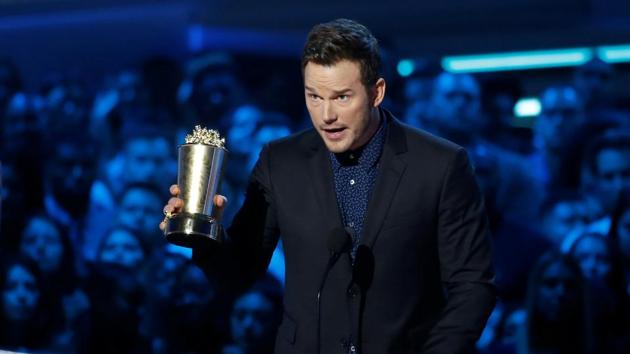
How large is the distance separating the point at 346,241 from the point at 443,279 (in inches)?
9.5

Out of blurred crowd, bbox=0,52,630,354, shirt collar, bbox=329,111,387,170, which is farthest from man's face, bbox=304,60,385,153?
blurred crowd, bbox=0,52,630,354

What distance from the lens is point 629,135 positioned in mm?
4887

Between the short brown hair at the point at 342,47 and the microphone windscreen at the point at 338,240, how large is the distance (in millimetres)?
304

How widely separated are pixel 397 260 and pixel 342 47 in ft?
1.45

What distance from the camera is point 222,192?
5379mm

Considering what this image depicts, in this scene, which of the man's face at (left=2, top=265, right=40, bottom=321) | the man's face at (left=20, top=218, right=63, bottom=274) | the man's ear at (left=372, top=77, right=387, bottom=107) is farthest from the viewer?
the man's face at (left=2, top=265, right=40, bottom=321)

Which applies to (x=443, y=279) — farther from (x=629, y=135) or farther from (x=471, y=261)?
(x=629, y=135)

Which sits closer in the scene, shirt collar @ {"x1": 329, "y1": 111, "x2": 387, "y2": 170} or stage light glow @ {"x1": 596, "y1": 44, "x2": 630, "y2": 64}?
shirt collar @ {"x1": 329, "y1": 111, "x2": 387, "y2": 170}

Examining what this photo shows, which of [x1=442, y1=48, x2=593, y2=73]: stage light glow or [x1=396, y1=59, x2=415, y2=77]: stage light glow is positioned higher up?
[x1=442, y1=48, x2=593, y2=73]: stage light glow

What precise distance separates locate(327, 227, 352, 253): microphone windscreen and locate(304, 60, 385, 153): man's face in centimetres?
17

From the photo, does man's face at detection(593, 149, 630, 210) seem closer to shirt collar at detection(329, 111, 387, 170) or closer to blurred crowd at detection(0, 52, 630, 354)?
blurred crowd at detection(0, 52, 630, 354)

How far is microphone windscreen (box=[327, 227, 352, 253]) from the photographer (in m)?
1.90

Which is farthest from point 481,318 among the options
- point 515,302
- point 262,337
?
point 262,337

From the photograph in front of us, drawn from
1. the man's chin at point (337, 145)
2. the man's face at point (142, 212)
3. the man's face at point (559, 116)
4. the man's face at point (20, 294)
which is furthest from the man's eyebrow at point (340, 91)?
the man's face at point (20, 294)
